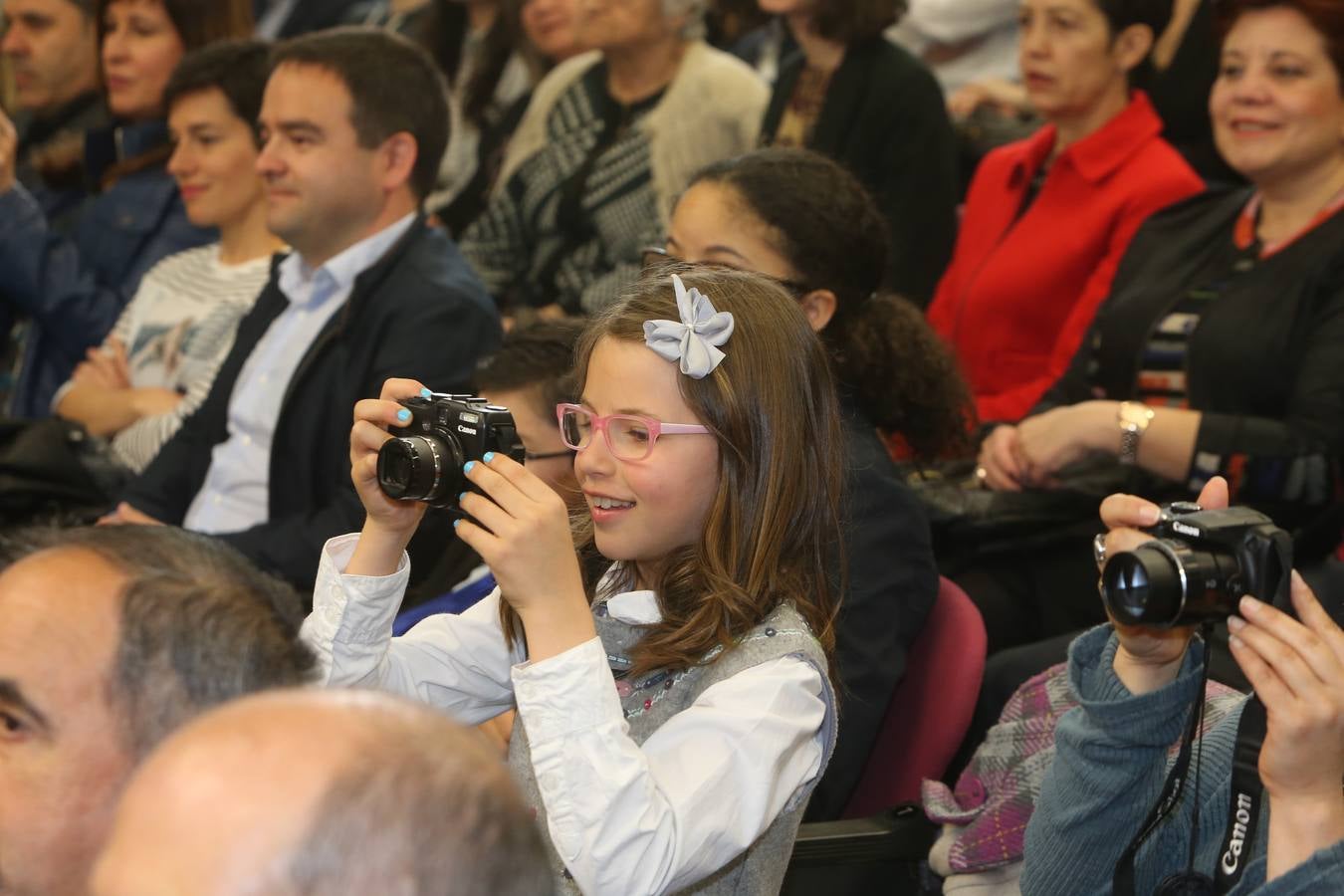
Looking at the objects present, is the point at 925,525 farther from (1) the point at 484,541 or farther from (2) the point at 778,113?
(2) the point at 778,113

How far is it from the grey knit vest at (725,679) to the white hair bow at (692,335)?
27cm

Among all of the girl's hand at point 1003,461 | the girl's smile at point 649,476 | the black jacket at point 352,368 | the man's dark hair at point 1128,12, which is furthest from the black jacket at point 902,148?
the girl's smile at point 649,476

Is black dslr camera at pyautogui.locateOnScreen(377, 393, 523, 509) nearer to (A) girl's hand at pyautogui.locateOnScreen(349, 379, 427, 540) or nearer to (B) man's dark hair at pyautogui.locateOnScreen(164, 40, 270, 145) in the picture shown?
(A) girl's hand at pyautogui.locateOnScreen(349, 379, 427, 540)

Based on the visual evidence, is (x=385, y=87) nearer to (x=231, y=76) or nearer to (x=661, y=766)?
(x=231, y=76)

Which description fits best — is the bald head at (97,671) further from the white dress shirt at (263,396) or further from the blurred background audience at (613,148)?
the blurred background audience at (613,148)

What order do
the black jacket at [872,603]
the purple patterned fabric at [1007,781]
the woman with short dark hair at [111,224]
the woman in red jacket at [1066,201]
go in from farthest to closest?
the woman with short dark hair at [111,224] → the woman in red jacket at [1066,201] → the black jacket at [872,603] → the purple patterned fabric at [1007,781]

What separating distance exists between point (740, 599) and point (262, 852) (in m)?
0.87

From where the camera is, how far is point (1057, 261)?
A: 3365mm

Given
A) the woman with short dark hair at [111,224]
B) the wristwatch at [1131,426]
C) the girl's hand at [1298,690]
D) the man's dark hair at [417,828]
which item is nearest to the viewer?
the man's dark hair at [417,828]

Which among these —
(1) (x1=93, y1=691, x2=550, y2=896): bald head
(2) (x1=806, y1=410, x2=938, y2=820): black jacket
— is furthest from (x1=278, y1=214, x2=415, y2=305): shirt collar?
(1) (x1=93, y1=691, x2=550, y2=896): bald head

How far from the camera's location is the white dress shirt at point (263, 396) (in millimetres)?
2963

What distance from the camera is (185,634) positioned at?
124 cm

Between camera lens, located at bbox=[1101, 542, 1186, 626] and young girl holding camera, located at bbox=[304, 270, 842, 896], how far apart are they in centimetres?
32

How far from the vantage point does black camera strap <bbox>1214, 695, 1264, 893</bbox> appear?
1.53 meters
